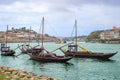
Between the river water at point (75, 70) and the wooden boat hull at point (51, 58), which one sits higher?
the wooden boat hull at point (51, 58)

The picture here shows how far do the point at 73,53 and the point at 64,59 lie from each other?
2114 cm

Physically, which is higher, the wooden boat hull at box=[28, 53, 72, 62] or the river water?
the wooden boat hull at box=[28, 53, 72, 62]

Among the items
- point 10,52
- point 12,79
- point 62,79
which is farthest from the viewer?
point 10,52

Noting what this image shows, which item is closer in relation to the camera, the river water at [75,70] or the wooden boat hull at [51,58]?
the river water at [75,70]

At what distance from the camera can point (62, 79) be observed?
39.0 meters

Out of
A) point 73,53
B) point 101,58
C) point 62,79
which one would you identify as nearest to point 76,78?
point 62,79

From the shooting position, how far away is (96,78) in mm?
40344

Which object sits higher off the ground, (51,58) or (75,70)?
(51,58)

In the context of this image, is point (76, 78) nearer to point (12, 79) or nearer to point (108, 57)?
point (12, 79)

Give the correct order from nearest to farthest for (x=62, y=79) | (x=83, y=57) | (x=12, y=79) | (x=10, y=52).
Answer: (x=12, y=79)
(x=62, y=79)
(x=83, y=57)
(x=10, y=52)

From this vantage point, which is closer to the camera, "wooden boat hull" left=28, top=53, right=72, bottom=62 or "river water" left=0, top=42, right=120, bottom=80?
"river water" left=0, top=42, right=120, bottom=80

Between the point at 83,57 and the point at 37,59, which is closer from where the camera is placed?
the point at 37,59

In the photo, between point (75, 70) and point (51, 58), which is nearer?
point (75, 70)

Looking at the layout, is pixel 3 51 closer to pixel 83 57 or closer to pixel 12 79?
pixel 83 57
